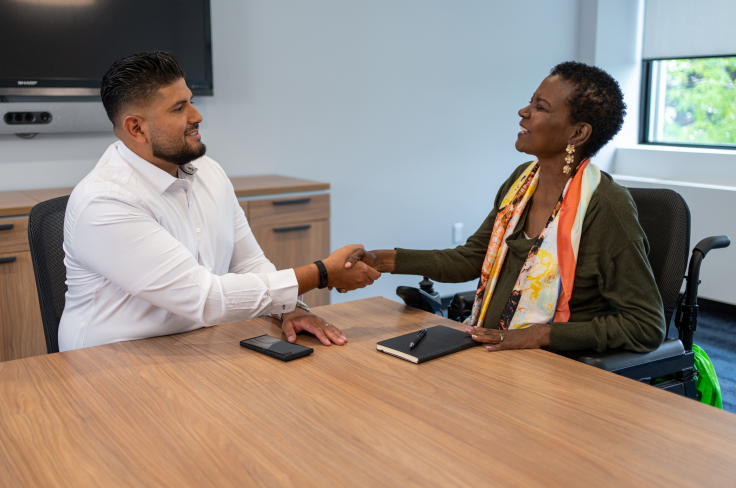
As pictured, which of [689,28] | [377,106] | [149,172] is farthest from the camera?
[689,28]

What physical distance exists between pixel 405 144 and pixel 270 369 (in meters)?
2.91

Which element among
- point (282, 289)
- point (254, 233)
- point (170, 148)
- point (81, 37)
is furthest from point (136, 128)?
point (81, 37)

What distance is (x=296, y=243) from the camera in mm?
3121

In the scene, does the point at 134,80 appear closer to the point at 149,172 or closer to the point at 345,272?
the point at 149,172

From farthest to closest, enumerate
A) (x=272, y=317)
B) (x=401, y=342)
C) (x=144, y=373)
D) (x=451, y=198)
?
(x=451, y=198) < (x=272, y=317) < (x=401, y=342) < (x=144, y=373)

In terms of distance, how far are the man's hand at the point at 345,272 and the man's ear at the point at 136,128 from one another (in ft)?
1.94

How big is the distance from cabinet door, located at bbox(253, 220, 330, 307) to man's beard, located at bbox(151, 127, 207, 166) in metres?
1.22

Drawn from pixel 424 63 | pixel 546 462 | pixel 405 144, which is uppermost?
pixel 424 63

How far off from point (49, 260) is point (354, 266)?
792 mm

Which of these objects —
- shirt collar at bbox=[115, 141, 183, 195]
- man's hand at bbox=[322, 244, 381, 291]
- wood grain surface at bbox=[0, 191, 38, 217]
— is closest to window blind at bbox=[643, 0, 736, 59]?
man's hand at bbox=[322, 244, 381, 291]

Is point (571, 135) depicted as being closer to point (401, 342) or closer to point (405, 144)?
point (401, 342)

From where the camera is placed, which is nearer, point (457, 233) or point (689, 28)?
point (689, 28)

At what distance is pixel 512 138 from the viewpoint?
179 inches

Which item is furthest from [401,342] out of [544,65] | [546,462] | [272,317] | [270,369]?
[544,65]
